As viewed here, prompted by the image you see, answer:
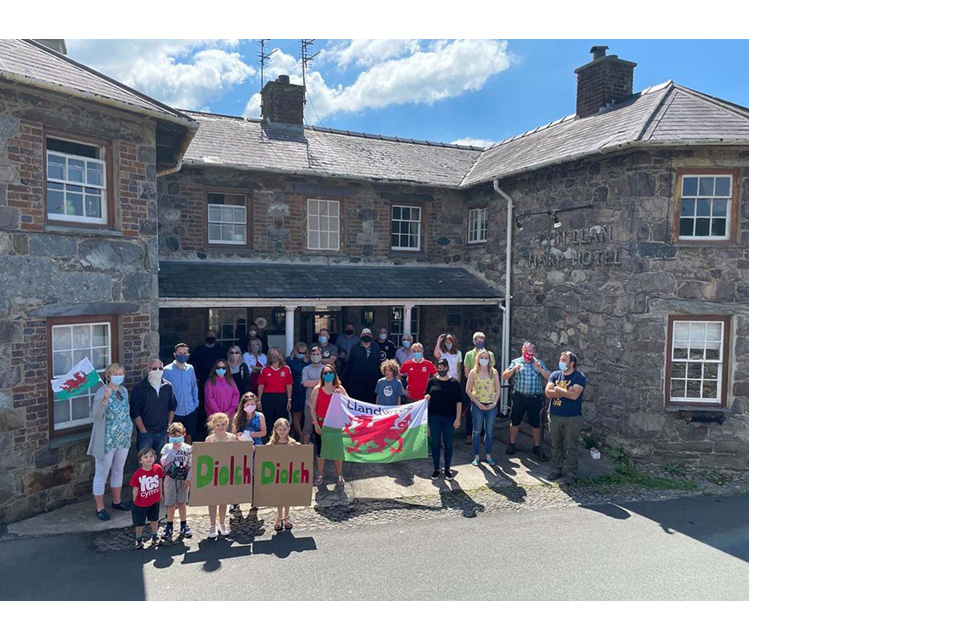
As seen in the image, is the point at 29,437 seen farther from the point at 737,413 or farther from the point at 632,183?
the point at 737,413

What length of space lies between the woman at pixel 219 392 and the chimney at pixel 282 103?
8101 millimetres

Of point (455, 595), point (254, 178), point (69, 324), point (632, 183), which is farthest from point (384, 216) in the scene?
point (455, 595)

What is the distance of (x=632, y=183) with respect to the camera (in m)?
9.77

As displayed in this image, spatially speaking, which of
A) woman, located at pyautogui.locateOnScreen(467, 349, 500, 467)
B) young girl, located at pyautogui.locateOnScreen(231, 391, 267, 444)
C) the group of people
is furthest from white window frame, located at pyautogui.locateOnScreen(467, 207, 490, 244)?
young girl, located at pyautogui.locateOnScreen(231, 391, 267, 444)

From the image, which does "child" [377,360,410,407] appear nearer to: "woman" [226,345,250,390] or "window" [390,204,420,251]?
"woman" [226,345,250,390]

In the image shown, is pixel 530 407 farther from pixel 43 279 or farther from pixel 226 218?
pixel 226 218

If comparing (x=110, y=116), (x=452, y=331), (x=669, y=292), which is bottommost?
(x=452, y=331)

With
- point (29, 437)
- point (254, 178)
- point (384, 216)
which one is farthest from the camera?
point (384, 216)

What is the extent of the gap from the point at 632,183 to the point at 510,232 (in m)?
3.28

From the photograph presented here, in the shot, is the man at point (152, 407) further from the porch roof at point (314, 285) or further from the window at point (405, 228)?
the window at point (405, 228)

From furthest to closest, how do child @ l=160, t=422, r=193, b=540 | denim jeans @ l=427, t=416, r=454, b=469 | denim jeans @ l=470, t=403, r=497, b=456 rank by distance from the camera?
denim jeans @ l=470, t=403, r=497, b=456 < denim jeans @ l=427, t=416, r=454, b=469 < child @ l=160, t=422, r=193, b=540

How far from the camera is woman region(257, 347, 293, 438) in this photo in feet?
29.2

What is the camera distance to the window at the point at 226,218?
12242mm

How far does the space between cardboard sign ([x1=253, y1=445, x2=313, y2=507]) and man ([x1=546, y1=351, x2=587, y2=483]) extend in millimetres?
3635
